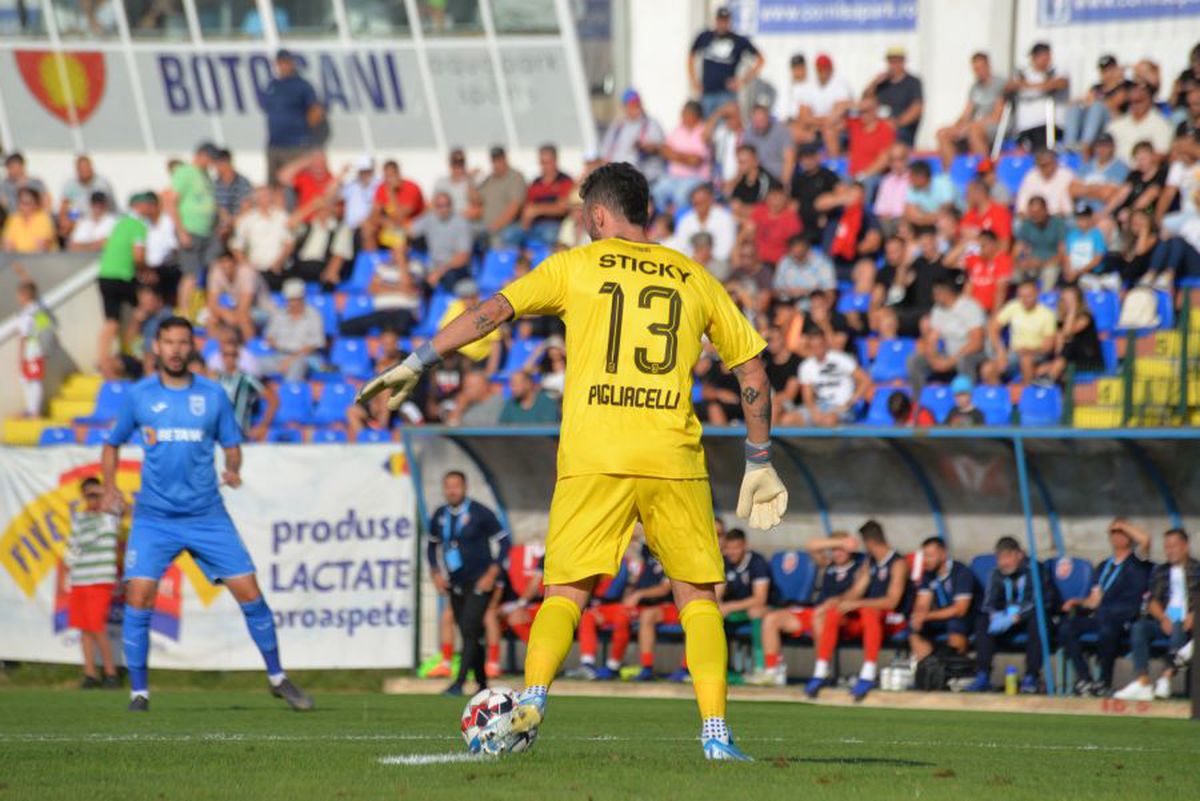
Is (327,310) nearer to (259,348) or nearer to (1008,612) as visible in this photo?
(259,348)

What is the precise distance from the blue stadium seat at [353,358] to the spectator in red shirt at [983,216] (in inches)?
262

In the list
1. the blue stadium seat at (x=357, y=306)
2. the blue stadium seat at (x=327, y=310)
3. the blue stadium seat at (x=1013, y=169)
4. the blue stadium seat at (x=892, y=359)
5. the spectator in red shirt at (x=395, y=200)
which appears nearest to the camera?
the blue stadium seat at (x=892, y=359)

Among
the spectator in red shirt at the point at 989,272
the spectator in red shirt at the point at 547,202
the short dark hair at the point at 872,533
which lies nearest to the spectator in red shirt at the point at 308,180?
the spectator in red shirt at the point at 547,202

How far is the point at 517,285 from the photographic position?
7484 millimetres

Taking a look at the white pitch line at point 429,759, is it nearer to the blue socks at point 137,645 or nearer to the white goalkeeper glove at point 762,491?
the white goalkeeper glove at point 762,491

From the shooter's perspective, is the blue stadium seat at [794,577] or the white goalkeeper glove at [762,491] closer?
the white goalkeeper glove at [762,491]

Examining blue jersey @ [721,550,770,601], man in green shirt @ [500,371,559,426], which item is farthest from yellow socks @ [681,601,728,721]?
man in green shirt @ [500,371,559,426]

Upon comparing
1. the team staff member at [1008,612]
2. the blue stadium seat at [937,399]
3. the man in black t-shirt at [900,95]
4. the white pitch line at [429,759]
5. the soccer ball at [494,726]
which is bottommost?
the team staff member at [1008,612]

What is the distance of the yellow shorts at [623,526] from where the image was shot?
7496 millimetres

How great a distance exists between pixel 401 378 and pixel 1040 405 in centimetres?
1124

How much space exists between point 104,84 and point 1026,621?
16331mm

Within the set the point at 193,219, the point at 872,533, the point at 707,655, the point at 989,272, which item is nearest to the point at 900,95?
the point at 989,272

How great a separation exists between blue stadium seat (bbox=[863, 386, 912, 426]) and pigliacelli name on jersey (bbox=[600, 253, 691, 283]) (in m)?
10.9

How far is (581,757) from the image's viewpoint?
8.03 metres
